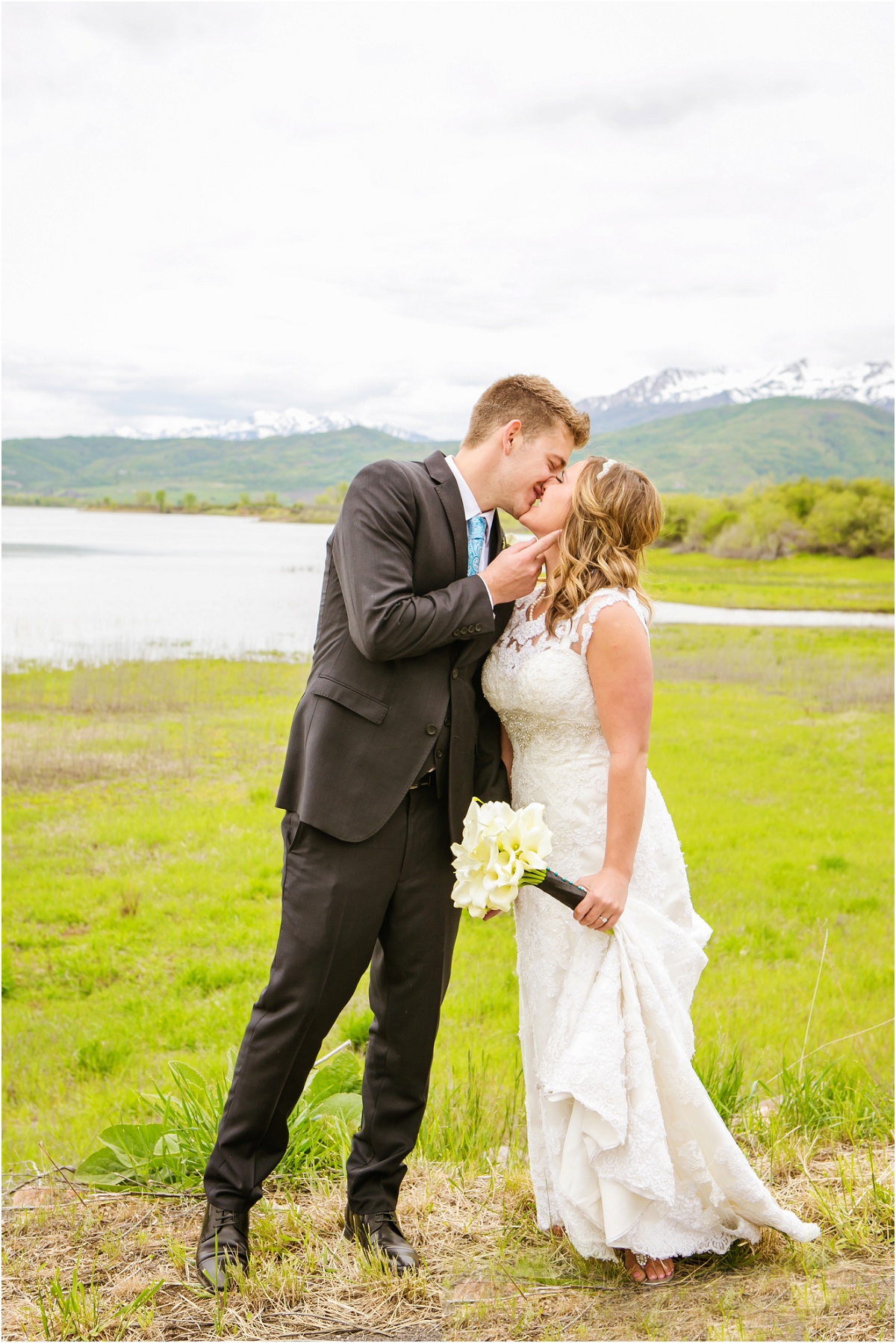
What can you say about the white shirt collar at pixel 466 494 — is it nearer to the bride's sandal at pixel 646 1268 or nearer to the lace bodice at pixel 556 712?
the lace bodice at pixel 556 712

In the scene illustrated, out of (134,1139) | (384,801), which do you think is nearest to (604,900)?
(384,801)

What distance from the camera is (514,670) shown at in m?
3.53

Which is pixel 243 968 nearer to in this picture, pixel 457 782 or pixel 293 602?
pixel 457 782

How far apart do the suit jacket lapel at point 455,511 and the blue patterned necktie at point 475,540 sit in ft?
0.42

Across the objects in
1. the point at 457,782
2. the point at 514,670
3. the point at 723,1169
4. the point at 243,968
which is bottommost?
the point at 243,968

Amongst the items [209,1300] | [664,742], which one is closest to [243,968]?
[209,1300]

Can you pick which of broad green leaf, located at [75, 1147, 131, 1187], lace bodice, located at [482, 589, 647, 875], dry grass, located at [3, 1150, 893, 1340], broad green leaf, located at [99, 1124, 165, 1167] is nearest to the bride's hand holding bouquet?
lace bodice, located at [482, 589, 647, 875]

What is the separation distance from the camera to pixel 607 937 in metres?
3.42

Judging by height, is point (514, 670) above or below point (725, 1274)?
above

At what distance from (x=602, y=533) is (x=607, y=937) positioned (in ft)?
4.76

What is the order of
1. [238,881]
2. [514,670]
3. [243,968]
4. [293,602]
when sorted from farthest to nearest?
1. [293,602]
2. [238,881]
3. [243,968]
4. [514,670]

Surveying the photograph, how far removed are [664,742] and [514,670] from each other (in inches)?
493

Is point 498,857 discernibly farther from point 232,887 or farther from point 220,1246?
point 232,887

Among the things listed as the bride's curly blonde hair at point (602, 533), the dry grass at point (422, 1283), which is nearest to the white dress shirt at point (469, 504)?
the bride's curly blonde hair at point (602, 533)
